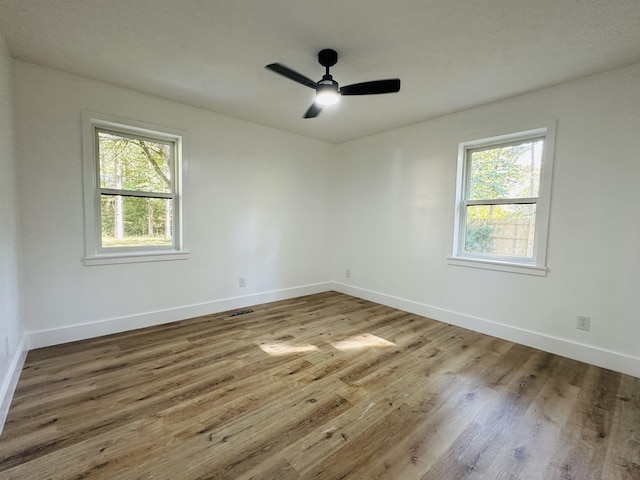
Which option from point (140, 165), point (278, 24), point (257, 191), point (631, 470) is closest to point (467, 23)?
point (278, 24)

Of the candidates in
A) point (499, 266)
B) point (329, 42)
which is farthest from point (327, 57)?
point (499, 266)

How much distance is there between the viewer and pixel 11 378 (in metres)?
2.15

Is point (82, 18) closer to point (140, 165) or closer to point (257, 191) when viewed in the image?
point (140, 165)

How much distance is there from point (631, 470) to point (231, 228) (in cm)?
395

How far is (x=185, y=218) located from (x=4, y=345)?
1912mm

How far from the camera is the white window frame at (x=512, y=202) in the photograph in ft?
9.49

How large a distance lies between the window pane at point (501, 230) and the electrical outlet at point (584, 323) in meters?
0.69

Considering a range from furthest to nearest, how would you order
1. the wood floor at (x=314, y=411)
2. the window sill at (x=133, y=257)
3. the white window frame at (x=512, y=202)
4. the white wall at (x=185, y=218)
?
the window sill at (x=133, y=257)
the white window frame at (x=512, y=202)
the white wall at (x=185, y=218)
the wood floor at (x=314, y=411)

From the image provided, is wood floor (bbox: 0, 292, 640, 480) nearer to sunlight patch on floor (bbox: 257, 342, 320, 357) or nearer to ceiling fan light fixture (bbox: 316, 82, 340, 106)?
sunlight patch on floor (bbox: 257, 342, 320, 357)

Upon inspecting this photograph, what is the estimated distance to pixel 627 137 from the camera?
8.14 ft

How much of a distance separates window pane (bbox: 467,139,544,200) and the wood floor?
1.64m

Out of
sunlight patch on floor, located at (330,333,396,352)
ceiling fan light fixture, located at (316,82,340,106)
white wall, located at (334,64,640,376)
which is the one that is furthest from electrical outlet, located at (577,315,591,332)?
ceiling fan light fixture, located at (316,82,340,106)

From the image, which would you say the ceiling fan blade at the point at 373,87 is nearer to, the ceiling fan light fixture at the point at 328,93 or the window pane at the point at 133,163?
the ceiling fan light fixture at the point at 328,93

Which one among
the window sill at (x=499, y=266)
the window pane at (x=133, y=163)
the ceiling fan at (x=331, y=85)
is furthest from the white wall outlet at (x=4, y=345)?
the window sill at (x=499, y=266)
